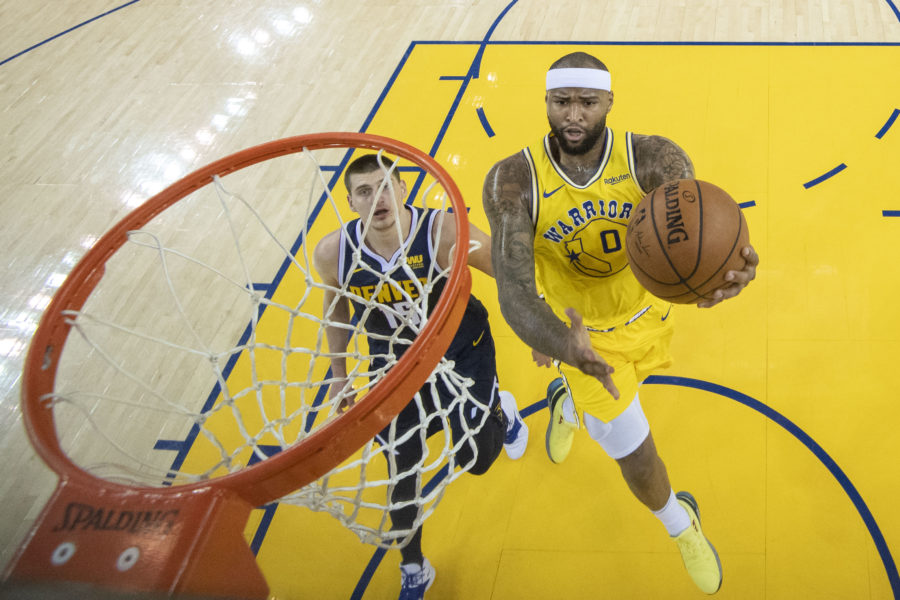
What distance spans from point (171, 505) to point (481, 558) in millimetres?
1989

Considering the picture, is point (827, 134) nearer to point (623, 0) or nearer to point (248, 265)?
point (623, 0)

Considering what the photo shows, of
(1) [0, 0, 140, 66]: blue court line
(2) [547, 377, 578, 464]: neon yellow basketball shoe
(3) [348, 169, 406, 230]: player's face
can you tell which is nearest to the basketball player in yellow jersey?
(3) [348, 169, 406, 230]: player's face

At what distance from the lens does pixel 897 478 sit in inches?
134

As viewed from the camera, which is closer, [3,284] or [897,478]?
[897,478]

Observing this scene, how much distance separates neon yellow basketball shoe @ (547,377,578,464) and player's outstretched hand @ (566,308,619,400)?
4.45ft

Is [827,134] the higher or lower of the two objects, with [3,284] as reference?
lower

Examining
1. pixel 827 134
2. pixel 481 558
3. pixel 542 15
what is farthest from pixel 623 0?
pixel 481 558

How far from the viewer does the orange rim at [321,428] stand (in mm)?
1907

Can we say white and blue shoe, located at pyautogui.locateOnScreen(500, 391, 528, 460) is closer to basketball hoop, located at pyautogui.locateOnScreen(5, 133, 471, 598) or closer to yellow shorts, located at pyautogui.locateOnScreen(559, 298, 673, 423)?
yellow shorts, located at pyautogui.locateOnScreen(559, 298, 673, 423)

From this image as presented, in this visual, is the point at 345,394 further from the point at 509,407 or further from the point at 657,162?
the point at 657,162

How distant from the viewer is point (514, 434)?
3770mm

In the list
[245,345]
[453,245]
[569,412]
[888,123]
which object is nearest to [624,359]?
[569,412]

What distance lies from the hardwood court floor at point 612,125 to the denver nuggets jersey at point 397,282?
901 mm

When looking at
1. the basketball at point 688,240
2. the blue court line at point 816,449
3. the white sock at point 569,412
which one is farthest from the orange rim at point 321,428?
the blue court line at point 816,449
